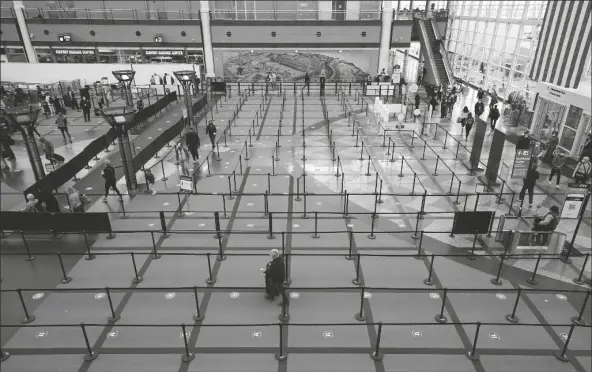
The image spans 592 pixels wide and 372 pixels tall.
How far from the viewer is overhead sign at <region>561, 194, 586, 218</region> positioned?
938 cm

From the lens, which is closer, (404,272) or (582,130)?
(404,272)

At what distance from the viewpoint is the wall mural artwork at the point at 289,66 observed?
35.0 metres

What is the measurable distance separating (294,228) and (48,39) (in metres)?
35.1

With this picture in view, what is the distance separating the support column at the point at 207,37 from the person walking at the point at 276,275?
3014 centimetres

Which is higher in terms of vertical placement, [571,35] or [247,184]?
[571,35]

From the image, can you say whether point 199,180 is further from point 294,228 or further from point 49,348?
point 49,348

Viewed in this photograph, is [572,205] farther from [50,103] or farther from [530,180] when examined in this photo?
[50,103]

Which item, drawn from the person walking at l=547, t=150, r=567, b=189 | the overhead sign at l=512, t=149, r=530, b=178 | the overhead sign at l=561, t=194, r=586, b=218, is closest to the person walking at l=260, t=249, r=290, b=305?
the overhead sign at l=561, t=194, r=586, b=218

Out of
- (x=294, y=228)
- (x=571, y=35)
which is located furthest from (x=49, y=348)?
(x=571, y=35)

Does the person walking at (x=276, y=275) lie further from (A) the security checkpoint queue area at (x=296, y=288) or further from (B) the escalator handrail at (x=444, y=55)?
(B) the escalator handrail at (x=444, y=55)

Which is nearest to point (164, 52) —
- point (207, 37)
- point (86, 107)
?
point (207, 37)

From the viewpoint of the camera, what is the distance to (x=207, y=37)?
112ft

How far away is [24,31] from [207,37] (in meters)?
16.3

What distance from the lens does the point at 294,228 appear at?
11.3 m
